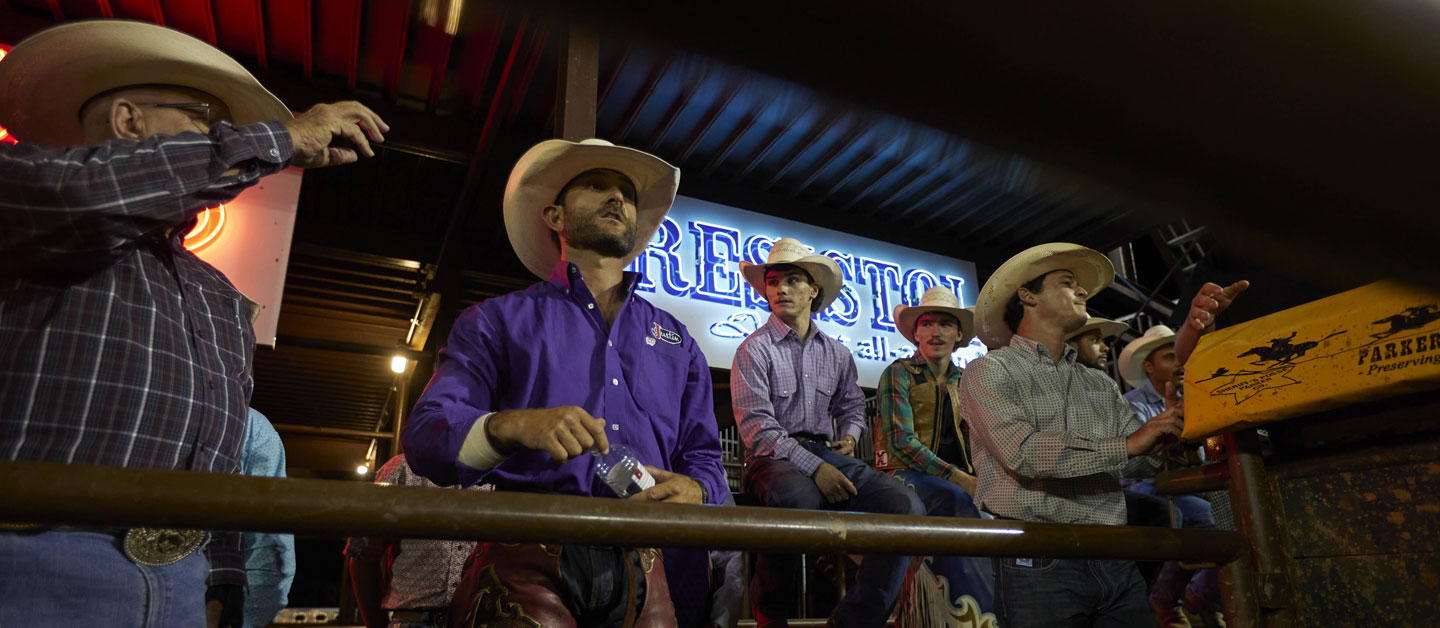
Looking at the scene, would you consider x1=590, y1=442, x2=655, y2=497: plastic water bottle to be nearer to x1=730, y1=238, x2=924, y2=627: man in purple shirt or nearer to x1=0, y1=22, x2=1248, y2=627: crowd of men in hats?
x1=0, y1=22, x2=1248, y2=627: crowd of men in hats

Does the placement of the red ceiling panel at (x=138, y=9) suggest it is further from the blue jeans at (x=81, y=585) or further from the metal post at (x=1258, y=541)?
the metal post at (x=1258, y=541)

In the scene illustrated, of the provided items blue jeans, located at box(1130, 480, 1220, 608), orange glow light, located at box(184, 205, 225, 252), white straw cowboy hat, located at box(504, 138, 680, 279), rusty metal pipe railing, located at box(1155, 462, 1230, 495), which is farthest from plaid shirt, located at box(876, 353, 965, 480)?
orange glow light, located at box(184, 205, 225, 252)

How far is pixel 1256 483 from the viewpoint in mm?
1809

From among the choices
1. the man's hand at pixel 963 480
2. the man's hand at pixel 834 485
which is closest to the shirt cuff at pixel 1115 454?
the man's hand at pixel 834 485

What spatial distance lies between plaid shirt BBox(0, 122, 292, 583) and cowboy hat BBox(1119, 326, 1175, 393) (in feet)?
18.6

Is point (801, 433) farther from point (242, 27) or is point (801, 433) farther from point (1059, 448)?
point (242, 27)

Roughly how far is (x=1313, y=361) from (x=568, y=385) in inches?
66.2

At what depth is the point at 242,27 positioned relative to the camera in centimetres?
534

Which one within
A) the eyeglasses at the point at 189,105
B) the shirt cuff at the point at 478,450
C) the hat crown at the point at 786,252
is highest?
the hat crown at the point at 786,252

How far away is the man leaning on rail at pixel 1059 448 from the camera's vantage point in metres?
2.80

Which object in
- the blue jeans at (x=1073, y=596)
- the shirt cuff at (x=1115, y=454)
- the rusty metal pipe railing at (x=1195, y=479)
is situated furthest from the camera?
the blue jeans at (x=1073, y=596)

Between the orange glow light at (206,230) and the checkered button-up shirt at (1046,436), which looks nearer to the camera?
the checkered button-up shirt at (1046,436)

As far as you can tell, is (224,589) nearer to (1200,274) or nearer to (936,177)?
(1200,274)

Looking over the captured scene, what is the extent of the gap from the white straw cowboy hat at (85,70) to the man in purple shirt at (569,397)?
916 mm
